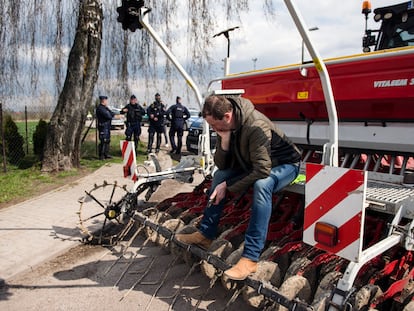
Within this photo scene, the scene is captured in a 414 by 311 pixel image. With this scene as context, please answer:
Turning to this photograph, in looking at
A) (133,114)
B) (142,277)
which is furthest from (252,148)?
(133,114)

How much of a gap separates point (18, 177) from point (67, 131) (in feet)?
4.50

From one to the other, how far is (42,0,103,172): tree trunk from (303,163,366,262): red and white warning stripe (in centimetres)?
693

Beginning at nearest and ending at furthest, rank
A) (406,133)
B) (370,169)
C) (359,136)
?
(406,133) < (359,136) < (370,169)

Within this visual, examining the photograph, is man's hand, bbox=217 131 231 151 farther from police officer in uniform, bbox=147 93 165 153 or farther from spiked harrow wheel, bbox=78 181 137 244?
police officer in uniform, bbox=147 93 165 153

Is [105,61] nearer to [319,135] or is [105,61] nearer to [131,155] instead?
[131,155]

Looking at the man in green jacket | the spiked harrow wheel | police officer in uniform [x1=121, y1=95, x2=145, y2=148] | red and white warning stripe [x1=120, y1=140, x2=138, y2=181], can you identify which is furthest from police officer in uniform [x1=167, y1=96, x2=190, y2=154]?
the man in green jacket

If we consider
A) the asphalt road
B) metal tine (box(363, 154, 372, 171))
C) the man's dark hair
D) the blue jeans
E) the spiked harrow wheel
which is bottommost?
the asphalt road

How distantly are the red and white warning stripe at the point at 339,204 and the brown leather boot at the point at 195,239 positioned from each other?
4.00 ft

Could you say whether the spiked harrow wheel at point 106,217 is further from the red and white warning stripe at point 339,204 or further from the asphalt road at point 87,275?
the red and white warning stripe at point 339,204

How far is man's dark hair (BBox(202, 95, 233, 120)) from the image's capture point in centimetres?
318

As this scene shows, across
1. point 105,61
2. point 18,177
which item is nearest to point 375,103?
point 105,61

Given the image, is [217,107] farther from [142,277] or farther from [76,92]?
[76,92]

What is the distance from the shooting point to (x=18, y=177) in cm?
816

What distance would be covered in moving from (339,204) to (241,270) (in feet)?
3.10
